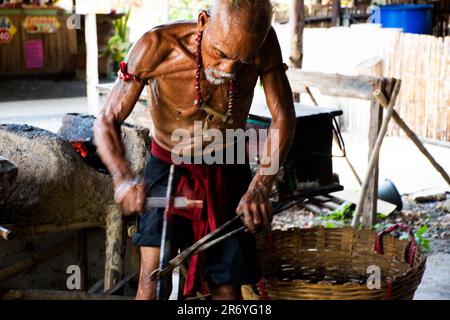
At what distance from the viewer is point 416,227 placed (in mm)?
6871

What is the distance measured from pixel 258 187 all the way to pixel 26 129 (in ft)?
5.21

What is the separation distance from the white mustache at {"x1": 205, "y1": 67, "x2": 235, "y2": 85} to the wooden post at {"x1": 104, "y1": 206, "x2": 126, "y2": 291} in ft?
4.38

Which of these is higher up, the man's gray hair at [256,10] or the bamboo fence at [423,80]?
the man's gray hair at [256,10]

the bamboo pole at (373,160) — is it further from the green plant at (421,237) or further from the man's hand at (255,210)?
the man's hand at (255,210)

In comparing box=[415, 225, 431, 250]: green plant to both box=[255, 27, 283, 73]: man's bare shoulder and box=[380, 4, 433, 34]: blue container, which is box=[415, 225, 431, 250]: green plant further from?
box=[380, 4, 433, 34]: blue container

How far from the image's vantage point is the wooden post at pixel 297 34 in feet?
26.5

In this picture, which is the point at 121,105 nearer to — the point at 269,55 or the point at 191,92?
the point at 191,92

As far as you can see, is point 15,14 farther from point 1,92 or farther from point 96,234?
point 96,234

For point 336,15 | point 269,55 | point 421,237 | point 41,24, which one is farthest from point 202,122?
point 41,24

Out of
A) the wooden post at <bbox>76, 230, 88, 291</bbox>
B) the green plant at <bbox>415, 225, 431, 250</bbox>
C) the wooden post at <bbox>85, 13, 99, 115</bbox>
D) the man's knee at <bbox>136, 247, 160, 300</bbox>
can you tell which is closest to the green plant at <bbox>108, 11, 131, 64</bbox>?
the wooden post at <bbox>85, 13, 99, 115</bbox>

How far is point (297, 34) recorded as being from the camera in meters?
8.07

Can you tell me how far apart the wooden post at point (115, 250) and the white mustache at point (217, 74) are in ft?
4.38

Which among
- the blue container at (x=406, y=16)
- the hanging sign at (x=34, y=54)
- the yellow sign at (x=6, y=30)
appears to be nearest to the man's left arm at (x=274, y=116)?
the blue container at (x=406, y=16)

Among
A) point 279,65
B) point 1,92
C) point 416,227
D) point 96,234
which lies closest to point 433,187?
point 416,227
